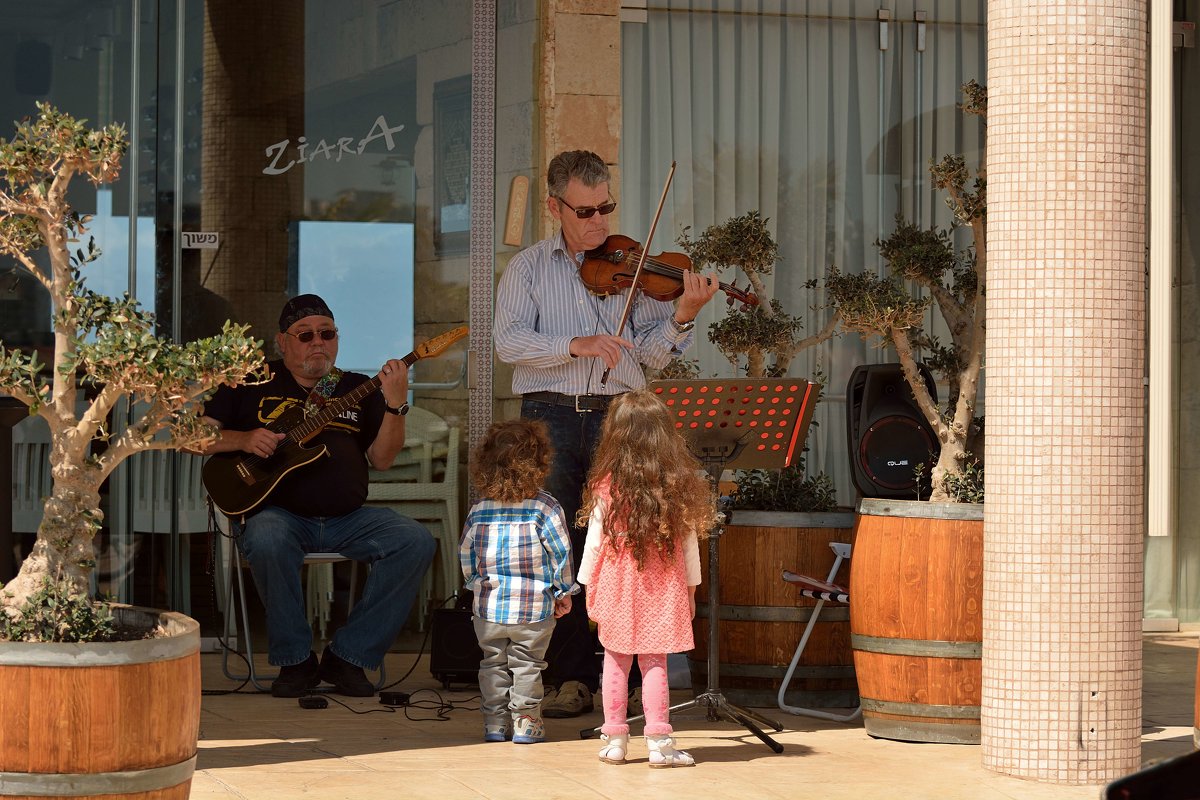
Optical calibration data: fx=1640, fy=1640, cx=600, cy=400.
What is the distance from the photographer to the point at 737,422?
4.96m

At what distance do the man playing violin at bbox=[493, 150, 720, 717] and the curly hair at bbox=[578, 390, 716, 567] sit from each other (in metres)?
0.68

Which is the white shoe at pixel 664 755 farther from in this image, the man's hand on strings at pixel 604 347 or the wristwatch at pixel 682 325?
the wristwatch at pixel 682 325

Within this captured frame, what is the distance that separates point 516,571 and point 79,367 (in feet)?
6.00

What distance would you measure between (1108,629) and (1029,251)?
104 centimetres

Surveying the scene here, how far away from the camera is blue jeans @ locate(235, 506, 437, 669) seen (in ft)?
18.8

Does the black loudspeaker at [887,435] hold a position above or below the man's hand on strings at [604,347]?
below

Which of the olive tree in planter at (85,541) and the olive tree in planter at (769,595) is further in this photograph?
the olive tree in planter at (769,595)

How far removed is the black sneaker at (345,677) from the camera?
18.8 feet

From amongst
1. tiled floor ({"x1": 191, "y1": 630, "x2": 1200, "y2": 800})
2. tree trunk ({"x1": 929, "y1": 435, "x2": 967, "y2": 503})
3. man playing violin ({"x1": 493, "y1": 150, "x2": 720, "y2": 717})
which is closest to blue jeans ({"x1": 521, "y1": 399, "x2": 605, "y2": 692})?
man playing violin ({"x1": 493, "y1": 150, "x2": 720, "y2": 717})

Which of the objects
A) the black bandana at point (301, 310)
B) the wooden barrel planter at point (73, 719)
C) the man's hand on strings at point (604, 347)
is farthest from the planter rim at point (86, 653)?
the black bandana at point (301, 310)

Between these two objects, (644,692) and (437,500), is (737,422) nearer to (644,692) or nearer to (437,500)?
(644,692)

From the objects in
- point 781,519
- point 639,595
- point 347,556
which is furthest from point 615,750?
point 347,556

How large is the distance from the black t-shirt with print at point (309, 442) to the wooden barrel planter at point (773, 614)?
1.35 meters

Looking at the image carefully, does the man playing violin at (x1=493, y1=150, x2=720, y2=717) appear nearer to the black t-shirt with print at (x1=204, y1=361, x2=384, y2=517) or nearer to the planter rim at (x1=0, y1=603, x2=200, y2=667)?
the black t-shirt with print at (x1=204, y1=361, x2=384, y2=517)
